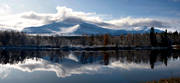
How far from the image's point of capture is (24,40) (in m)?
197

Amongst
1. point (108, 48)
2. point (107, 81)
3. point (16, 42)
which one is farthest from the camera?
point (16, 42)

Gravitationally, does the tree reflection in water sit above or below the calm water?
below

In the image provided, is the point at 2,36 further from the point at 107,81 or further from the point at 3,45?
the point at 107,81

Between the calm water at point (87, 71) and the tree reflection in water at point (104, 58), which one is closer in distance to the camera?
the calm water at point (87, 71)

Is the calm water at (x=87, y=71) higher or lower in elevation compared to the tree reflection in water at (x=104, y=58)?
higher

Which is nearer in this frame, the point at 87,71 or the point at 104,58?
the point at 87,71

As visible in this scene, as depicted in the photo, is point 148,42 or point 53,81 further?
point 148,42

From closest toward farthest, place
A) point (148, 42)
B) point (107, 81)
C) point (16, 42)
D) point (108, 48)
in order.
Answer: point (107, 81)
point (108, 48)
point (148, 42)
point (16, 42)

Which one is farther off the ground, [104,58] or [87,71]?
[87,71]

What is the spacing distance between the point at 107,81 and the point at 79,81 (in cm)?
457

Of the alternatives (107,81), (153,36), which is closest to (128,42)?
(153,36)

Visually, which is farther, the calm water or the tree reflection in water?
the tree reflection in water

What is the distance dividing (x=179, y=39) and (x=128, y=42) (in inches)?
1628

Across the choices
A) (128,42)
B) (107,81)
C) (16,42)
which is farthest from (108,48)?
(107,81)
